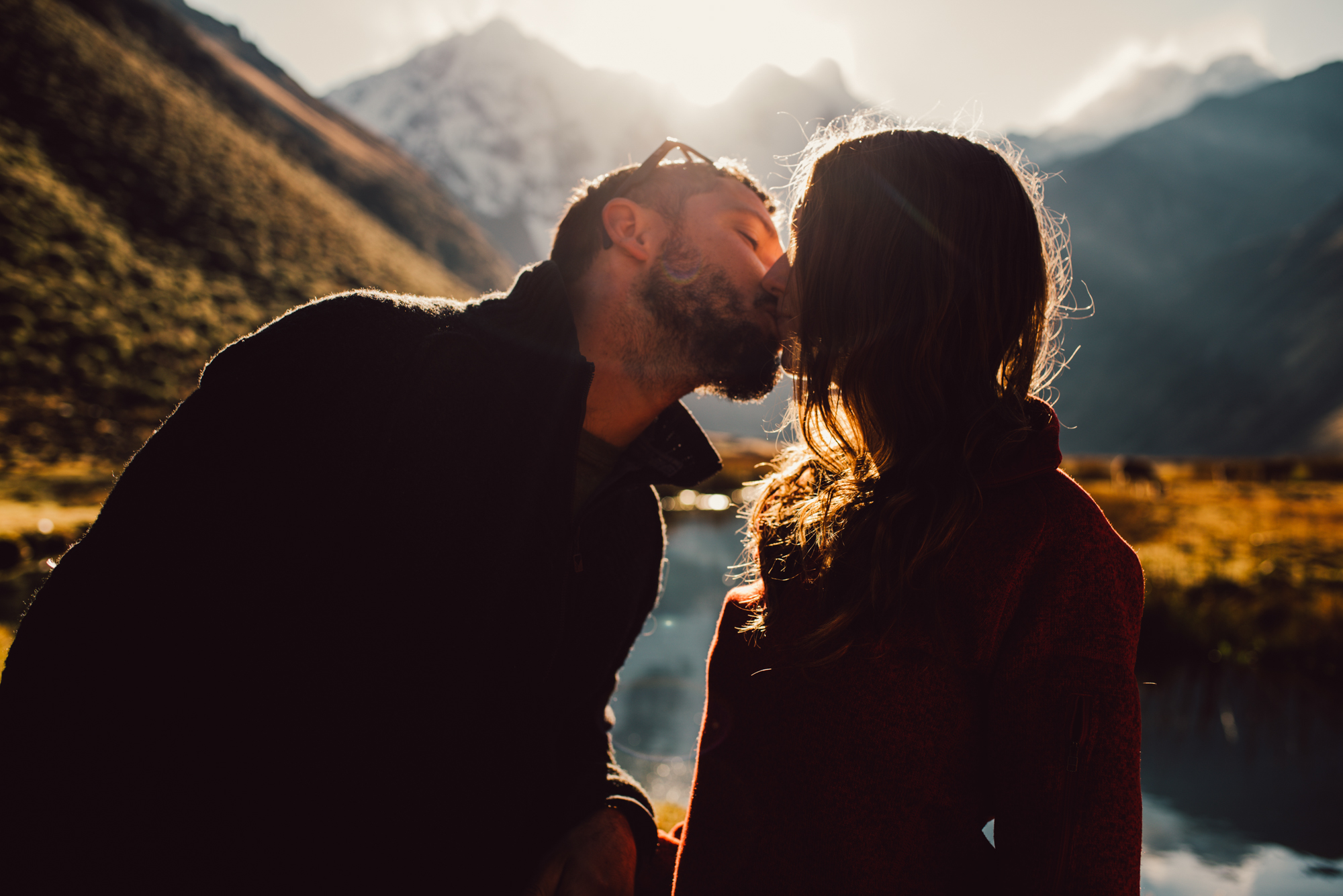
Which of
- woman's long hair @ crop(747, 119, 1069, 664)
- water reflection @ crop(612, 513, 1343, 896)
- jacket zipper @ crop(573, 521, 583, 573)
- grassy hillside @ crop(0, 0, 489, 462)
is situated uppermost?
grassy hillside @ crop(0, 0, 489, 462)

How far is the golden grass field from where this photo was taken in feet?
23.5

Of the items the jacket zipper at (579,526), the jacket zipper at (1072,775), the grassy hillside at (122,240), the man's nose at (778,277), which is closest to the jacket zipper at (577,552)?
the jacket zipper at (579,526)

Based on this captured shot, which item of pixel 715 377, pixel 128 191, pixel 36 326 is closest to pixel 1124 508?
pixel 715 377

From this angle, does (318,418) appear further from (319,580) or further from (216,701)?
(216,701)

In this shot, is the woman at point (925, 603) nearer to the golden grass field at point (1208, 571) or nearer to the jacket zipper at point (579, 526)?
the jacket zipper at point (579, 526)

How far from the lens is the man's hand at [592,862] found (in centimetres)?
215

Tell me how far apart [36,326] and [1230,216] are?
251 m

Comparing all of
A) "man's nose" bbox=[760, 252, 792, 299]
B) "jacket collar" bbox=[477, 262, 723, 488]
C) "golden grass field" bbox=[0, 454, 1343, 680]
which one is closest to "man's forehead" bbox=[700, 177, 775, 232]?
"man's nose" bbox=[760, 252, 792, 299]

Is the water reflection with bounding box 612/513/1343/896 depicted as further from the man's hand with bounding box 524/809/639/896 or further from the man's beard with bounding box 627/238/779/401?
the man's hand with bounding box 524/809/639/896

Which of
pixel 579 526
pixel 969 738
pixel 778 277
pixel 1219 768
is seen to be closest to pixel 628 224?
pixel 778 277

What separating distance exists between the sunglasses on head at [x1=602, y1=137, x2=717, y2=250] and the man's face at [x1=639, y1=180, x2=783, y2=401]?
0.31 meters

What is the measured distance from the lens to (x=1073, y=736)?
1.40m

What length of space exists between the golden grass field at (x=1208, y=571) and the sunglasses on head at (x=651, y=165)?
5043 millimetres

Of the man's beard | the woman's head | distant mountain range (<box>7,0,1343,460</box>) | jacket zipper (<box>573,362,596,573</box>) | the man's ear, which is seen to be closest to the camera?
the woman's head
